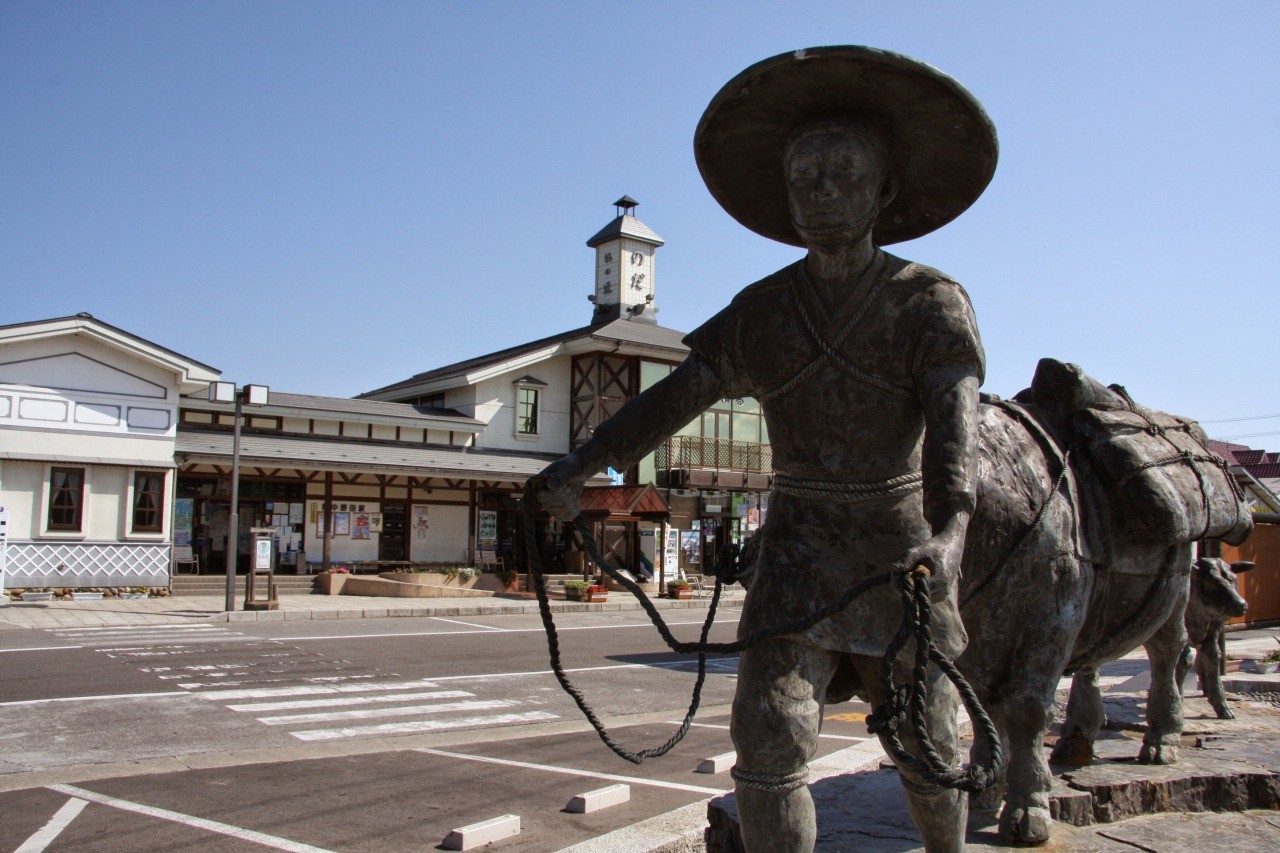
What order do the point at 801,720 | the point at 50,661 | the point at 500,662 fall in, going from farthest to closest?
the point at 500,662 → the point at 50,661 → the point at 801,720

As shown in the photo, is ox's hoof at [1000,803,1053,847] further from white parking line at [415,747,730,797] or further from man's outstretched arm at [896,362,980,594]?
white parking line at [415,747,730,797]

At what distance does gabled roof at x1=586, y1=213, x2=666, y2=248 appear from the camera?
35.8 metres

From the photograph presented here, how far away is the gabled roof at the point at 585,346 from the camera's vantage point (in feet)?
102

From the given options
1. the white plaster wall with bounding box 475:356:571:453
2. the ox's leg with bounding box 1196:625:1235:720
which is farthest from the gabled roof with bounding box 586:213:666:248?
the ox's leg with bounding box 1196:625:1235:720

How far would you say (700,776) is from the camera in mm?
6980

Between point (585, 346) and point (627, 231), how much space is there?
20.4 feet

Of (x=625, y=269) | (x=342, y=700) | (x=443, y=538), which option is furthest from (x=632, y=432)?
(x=625, y=269)

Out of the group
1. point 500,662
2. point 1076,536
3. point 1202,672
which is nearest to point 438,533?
point 500,662

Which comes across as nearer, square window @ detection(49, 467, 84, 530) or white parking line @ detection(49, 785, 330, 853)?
white parking line @ detection(49, 785, 330, 853)

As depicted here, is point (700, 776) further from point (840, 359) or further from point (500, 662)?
point (500, 662)

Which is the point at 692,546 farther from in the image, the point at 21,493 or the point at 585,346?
the point at 21,493

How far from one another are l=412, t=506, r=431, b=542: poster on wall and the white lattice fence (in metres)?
6.97

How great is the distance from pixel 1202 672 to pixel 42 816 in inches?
275

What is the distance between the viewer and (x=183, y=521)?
81.5ft
